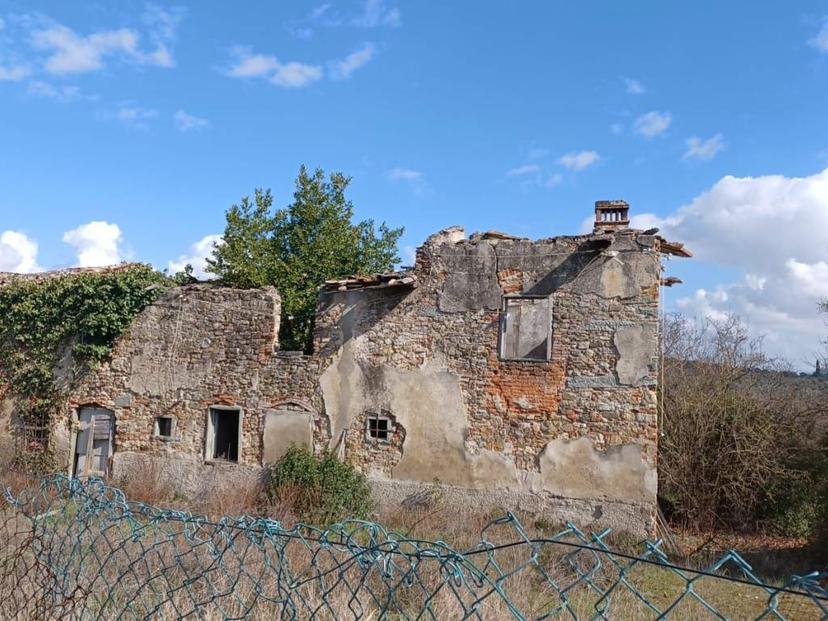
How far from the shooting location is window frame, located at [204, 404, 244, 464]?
1159 centimetres

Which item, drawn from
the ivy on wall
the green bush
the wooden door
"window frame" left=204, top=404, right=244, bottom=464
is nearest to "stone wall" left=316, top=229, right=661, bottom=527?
the green bush

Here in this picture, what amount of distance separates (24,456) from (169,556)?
8.71 metres

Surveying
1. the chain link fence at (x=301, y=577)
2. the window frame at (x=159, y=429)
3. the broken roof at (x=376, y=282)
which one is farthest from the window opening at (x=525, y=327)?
the window frame at (x=159, y=429)

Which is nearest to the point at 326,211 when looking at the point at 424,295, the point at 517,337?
the point at 424,295

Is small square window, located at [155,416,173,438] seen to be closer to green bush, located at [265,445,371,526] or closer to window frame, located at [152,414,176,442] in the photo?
window frame, located at [152,414,176,442]

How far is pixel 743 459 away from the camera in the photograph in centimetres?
1224

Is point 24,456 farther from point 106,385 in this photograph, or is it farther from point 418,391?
point 418,391

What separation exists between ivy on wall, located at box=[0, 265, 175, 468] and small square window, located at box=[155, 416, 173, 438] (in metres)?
1.71

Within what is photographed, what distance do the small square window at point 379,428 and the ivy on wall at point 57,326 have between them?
4.82 metres

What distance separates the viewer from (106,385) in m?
12.6

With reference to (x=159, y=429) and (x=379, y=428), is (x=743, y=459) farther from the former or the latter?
(x=159, y=429)

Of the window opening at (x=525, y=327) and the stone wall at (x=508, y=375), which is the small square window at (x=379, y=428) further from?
the window opening at (x=525, y=327)

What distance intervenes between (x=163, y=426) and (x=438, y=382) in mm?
5286

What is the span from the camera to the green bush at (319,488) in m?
10.1
